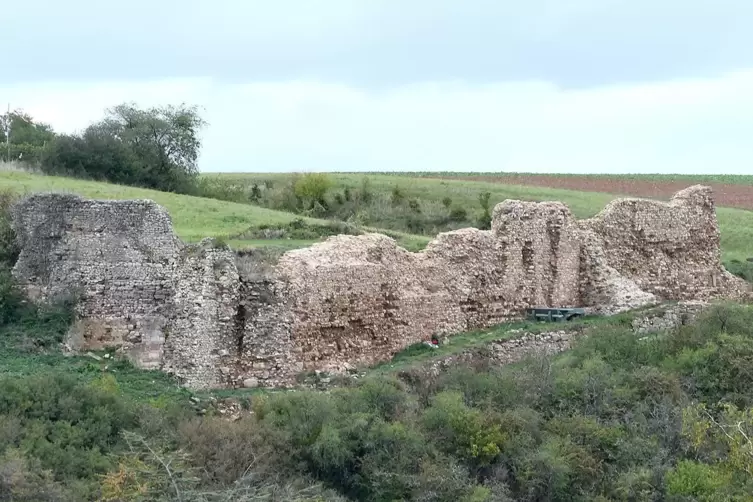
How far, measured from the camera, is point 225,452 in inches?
595

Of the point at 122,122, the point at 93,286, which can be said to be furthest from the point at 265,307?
the point at 122,122

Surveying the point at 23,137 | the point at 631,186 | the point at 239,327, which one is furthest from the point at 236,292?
the point at 631,186

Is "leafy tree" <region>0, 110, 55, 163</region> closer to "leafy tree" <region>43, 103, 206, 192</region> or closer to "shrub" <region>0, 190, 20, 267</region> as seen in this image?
"leafy tree" <region>43, 103, 206, 192</region>

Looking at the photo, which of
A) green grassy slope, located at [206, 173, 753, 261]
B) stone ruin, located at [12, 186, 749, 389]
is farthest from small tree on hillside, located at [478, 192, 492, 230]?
stone ruin, located at [12, 186, 749, 389]

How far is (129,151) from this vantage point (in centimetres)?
3622

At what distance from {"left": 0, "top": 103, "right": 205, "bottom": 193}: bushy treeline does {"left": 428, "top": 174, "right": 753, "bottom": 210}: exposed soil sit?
70.3ft

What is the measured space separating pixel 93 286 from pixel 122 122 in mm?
24082

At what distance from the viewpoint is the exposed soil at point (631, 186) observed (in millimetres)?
55662

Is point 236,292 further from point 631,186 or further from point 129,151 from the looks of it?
point 631,186

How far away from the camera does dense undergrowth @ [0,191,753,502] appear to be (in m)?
14.4

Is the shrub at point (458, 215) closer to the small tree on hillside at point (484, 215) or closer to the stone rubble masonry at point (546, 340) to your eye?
→ the small tree on hillside at point (484, 215)

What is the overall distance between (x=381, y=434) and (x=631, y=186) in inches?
1868

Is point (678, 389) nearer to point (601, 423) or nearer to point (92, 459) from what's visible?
point (601, 423)

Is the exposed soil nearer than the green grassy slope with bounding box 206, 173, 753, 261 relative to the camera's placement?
No
